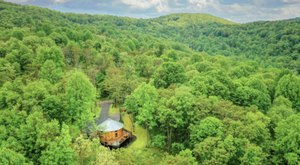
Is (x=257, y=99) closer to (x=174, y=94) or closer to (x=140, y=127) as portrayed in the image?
(x=174, y=94)

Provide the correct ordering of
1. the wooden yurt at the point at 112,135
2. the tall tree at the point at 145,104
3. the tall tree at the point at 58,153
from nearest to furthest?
the tall tree at the point at 58,153 → the tall tree at the point at 145,104 → the wooden yurt at the point at 112,135

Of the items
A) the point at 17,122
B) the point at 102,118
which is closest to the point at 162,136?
the point at 102,118

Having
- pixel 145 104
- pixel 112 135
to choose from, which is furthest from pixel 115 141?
pixel 145 104

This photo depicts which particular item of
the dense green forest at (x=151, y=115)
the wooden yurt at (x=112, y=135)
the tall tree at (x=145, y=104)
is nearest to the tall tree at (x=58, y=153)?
the dense green forest at (x=151, y=115)

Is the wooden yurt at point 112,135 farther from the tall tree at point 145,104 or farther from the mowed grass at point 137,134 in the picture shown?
the tall tree at point 145,104

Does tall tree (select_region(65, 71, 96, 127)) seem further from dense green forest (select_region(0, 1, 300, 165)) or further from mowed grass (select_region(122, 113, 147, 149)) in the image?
mowed grass (select_region(122, 113, 147, 149))

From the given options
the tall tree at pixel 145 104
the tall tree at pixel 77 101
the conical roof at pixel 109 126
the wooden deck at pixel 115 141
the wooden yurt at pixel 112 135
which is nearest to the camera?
the tall tree at pixel 77 101

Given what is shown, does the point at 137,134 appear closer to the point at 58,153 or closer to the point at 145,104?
the point at 145,104

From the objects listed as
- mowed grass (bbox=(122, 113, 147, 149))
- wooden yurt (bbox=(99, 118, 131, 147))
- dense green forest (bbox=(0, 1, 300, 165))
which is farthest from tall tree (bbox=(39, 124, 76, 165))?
mowed grass (bbox=(122, 113, 147, 149))
